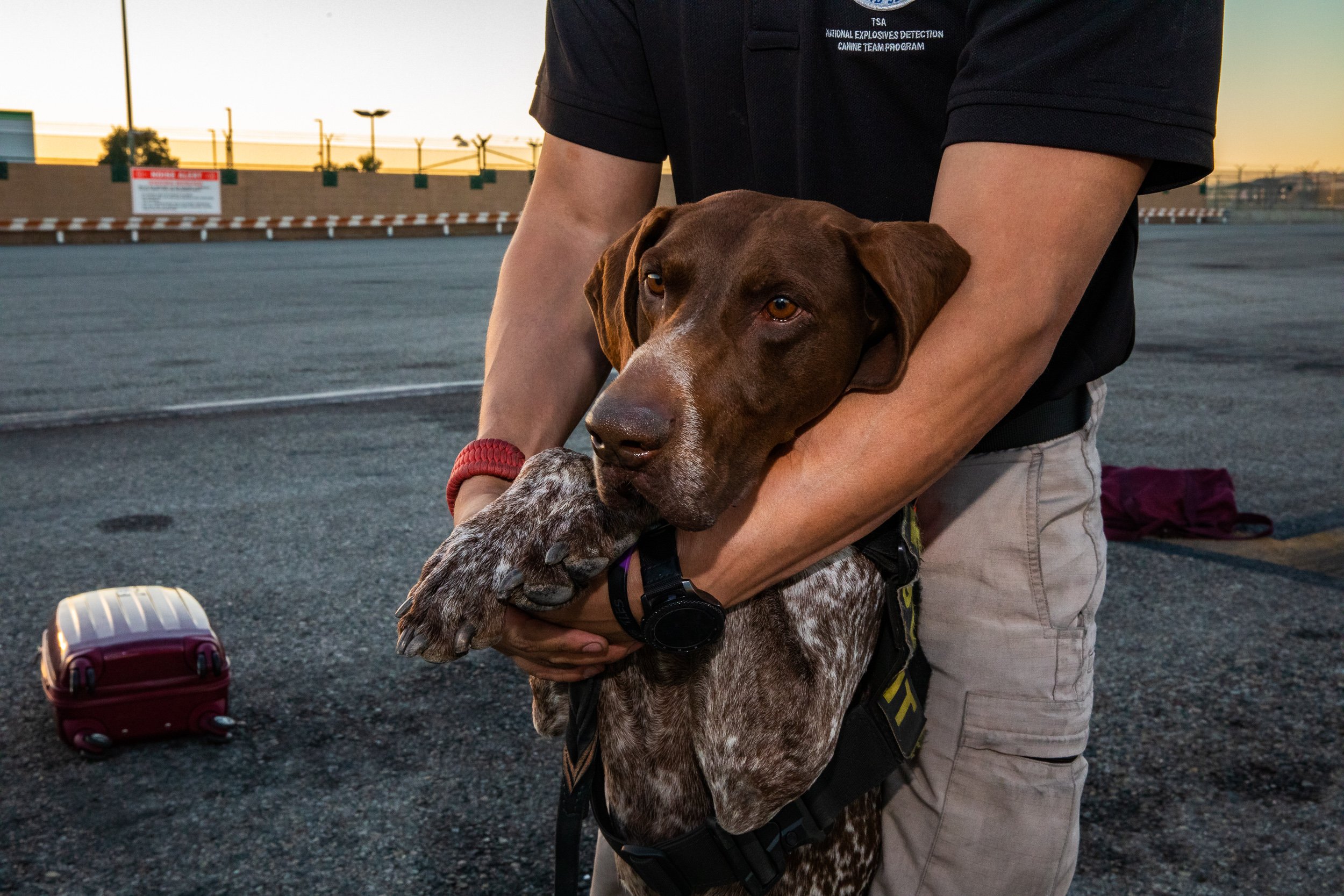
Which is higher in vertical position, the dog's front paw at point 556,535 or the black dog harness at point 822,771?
the dog's front paw at point 556,535

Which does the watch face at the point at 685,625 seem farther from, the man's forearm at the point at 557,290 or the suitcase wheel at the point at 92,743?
the suitcase wheel at the point at 92,743

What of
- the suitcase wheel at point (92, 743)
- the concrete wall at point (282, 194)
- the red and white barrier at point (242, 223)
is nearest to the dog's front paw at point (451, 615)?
the suitcase wheel at point (92, 743)

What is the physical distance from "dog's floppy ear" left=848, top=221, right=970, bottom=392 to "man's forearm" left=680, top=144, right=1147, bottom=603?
0.07 ft

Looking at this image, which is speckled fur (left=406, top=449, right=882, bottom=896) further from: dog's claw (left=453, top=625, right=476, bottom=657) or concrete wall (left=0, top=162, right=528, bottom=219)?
concrete wall (left=0, top=162, right=528, bottom=219)

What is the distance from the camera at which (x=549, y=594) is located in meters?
1.79

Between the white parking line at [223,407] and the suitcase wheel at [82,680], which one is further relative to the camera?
the white parking line at [223,407]

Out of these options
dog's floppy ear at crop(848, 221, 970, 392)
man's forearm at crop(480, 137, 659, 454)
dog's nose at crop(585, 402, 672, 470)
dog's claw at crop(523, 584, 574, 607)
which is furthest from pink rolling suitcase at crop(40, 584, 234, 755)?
dog's floppy ear at crop(848, 221, 970, 392)

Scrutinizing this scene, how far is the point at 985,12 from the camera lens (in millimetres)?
1735

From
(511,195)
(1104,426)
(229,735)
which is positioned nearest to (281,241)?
(511,195)

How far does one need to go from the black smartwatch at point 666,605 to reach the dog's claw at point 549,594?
0.07 m

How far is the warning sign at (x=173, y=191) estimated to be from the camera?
40.0 metres

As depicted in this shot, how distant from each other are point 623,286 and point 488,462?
40 cm

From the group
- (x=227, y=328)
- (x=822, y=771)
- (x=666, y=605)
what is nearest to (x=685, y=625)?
(x=666, y=605)

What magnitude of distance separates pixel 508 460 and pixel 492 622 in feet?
1.45
